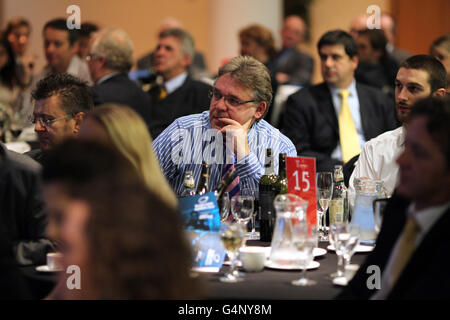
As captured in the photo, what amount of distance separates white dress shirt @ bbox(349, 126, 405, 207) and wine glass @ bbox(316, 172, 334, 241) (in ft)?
1.69

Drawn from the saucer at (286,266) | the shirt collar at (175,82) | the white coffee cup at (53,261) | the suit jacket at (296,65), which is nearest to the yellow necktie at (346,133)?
the shirt collar at (175,82)

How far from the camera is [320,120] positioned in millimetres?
5016

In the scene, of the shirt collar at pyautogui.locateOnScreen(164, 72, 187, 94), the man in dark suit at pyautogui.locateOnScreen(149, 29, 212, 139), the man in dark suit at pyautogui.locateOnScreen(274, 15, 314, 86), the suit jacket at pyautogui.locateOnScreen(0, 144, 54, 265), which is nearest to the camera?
the suit jacket at pyautogui.locateOnScreen(0, 144, 54, 265)

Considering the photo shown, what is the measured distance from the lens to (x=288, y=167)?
9.01 ft

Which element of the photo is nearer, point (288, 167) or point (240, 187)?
point (288, 167)

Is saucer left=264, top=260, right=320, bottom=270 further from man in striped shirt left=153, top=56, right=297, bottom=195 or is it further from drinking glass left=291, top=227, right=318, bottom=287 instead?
man in striped shirt left=153, top=56, right=297, bottom=195

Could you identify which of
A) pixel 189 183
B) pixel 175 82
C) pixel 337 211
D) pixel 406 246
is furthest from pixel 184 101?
pixel 406 246

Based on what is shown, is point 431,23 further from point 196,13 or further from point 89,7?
point 89,7

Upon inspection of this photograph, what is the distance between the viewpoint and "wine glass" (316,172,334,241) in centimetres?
290

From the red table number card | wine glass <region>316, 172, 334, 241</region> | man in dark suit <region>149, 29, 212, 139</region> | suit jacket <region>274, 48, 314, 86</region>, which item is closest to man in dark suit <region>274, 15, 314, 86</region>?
suit jacket <region>274, 48, 314, 86</region>

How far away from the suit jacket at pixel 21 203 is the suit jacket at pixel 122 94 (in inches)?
106

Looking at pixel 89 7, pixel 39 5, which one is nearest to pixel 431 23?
pixel 89 7

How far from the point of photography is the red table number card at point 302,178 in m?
2.69

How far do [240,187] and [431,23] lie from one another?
7576 millimetres
